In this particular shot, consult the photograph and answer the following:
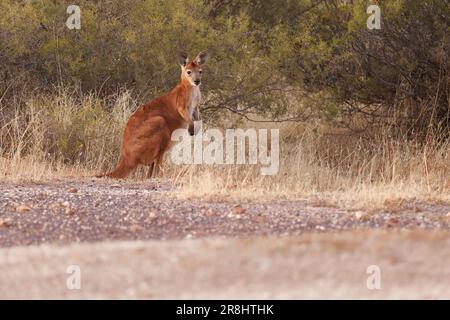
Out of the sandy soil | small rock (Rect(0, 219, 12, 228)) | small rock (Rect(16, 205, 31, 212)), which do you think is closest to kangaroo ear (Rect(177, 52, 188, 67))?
small rock (Rect(16, 205, 31, 212))

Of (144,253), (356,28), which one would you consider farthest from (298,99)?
(144,253)

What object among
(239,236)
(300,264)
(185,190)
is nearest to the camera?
(300,264)

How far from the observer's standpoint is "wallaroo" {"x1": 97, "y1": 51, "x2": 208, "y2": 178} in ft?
44.3

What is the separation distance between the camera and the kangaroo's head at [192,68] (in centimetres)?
1416

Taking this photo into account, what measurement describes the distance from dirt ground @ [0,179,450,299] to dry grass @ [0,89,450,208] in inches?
73.5

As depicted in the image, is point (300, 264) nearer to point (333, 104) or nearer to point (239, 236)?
point (239, 236)

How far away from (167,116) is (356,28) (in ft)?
12.7

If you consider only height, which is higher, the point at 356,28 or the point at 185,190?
the point at 356,28

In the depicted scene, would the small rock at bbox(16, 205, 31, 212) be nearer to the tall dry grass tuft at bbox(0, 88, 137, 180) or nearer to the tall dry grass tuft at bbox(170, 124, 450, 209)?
the tall dry grass tuft at bbox(170, 124, 450, 209)

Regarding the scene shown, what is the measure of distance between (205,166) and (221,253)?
297 inches

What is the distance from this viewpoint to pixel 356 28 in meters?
15.9

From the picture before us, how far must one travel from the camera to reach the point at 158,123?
13.6 m

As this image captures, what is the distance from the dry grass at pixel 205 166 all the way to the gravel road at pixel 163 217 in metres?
0.81

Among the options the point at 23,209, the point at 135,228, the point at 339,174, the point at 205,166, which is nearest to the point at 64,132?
the point at 205,166
